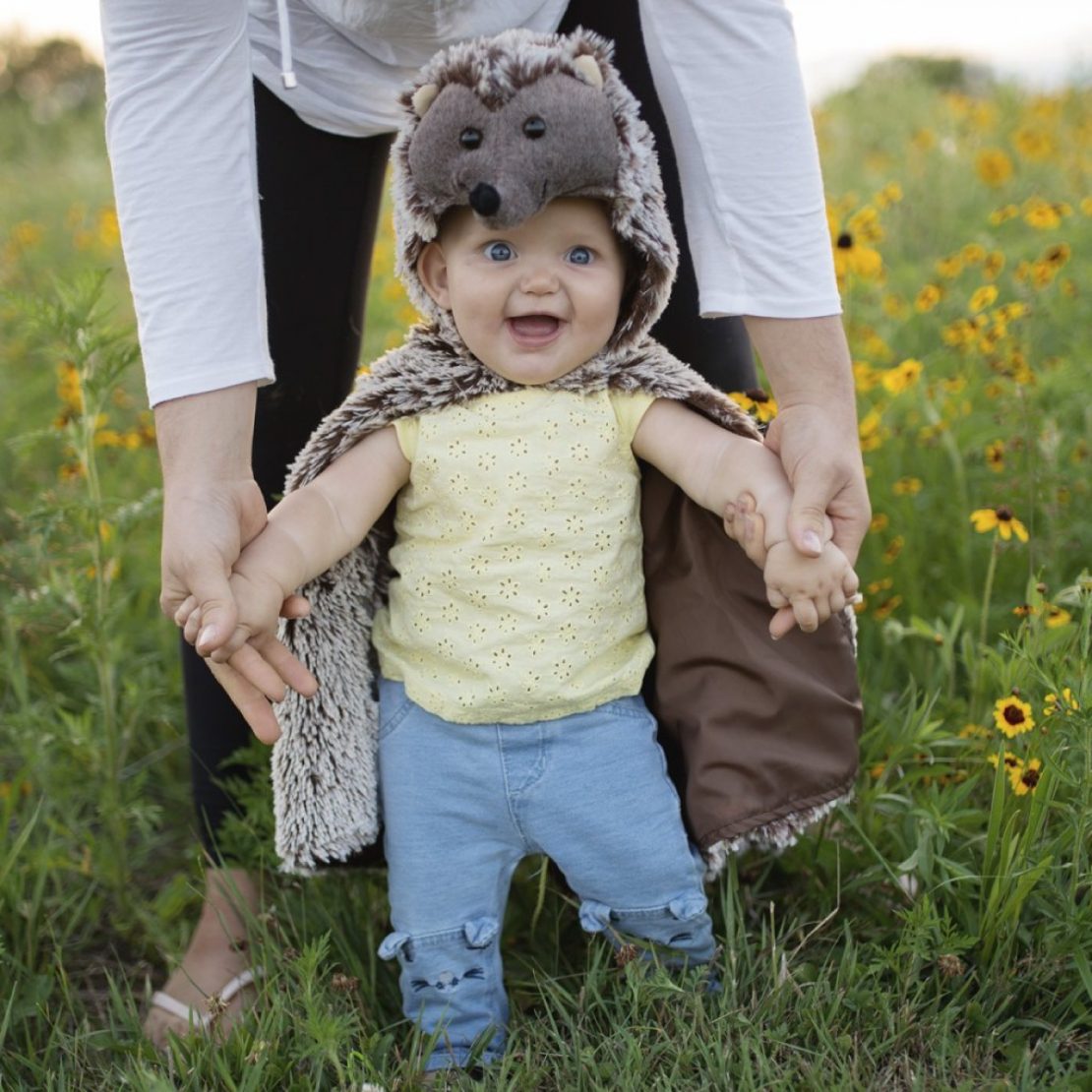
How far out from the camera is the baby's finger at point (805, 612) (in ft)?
5.10

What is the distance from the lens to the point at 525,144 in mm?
1527

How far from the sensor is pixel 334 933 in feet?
6.28

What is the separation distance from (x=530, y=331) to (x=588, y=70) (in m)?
0.33

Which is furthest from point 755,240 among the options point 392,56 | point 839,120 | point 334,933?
point 839,120

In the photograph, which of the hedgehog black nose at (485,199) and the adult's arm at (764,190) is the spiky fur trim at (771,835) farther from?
the hedgehog black nose at (485,199)

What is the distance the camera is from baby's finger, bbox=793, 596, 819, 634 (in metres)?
1.55

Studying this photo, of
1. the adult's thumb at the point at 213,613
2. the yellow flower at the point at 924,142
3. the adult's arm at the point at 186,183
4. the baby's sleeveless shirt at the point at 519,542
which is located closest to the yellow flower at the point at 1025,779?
the baby's sleeveless shirt at the point at 519,542

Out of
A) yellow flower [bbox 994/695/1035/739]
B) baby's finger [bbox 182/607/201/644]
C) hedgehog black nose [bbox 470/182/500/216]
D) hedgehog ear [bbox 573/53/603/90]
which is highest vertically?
hedgehog ear [bbox 573/53/603/90]

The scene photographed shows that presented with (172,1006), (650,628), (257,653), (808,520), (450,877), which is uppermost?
(808,520)

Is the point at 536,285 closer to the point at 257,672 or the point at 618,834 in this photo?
the point at 257,672

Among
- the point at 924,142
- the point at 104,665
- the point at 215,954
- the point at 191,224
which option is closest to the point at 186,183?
the point at 191,224

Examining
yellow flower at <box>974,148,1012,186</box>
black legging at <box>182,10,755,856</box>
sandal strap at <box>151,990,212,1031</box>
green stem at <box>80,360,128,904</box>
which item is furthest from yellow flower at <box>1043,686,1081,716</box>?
yellow flower at <box>974,148,1012,186</box>

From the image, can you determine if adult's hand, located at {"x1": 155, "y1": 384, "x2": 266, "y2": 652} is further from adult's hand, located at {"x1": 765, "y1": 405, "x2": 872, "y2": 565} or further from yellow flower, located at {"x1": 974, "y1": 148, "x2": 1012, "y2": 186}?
yellow flower, located at {"x1": 974, "y1": 148, "x2": 1012, "y2": 186}

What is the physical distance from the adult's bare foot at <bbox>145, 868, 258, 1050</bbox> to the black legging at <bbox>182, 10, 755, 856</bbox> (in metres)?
0.09
